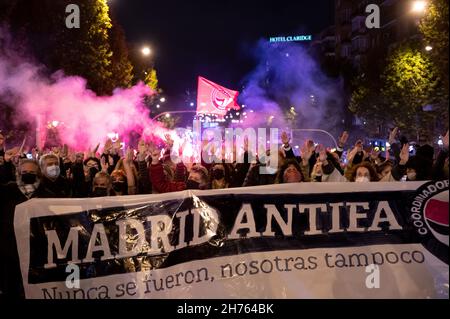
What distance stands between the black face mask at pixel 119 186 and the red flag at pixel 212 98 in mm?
8707

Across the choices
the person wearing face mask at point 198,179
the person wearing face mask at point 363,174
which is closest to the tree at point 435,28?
the person wearing face mask at point 363,174

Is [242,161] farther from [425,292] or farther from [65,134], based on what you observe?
[65,134]

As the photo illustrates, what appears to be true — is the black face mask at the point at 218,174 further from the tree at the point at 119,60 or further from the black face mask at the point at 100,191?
the tree at the point at 119,60

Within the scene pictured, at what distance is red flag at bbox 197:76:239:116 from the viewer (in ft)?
49.8

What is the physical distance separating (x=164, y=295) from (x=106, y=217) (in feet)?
Answer: 3.42

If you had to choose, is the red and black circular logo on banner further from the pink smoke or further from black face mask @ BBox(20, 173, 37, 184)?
the pink smoke

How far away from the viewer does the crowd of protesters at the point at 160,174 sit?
5.47 metres

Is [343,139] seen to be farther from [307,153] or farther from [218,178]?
[218,178]

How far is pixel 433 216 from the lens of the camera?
4867 mm

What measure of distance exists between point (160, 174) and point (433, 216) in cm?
338

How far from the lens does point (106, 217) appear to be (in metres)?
5.22

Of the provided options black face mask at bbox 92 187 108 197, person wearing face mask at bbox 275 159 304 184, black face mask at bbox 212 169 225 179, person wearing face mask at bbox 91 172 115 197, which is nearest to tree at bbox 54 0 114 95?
black face mask at bbox 212 169 225 179

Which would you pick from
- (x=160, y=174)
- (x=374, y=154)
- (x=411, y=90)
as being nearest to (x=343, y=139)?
(x=374, y=154)

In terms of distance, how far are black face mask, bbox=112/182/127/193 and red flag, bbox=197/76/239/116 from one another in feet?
28.6
